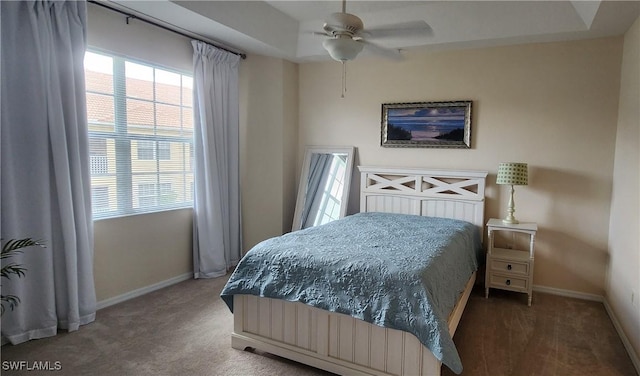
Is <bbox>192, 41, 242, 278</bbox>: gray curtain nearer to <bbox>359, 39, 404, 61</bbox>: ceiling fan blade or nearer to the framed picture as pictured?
the framed picture

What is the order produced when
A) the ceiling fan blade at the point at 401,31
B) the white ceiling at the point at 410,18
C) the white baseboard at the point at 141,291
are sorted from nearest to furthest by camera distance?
the ceiling fan blade at the point at 401,31, the white ceiling at the point at 410,18, the white baseboard at the point at 141,291

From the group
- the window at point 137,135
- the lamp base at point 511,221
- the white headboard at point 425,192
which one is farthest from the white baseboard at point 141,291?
the lamp base at point 511,221

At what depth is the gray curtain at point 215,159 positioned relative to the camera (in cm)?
401

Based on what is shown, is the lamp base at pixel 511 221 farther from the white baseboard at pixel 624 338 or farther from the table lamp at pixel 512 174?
the white baseboard at pixel 624 338

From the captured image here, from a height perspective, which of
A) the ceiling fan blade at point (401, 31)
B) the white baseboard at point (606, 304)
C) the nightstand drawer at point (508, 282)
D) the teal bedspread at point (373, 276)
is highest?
the ceiling fan blade at point (401, 31)

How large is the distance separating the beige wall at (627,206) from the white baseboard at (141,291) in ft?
12.9

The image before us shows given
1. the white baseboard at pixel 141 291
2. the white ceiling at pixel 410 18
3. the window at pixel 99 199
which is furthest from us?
the white baseboard at pixel 141 291

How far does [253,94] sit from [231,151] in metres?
0.79

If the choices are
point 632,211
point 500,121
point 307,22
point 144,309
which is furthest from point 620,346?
point 307,22

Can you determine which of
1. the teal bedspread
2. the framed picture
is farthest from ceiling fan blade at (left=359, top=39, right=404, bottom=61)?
the teal bedspread

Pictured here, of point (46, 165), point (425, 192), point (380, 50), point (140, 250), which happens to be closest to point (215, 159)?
point (140, 250)

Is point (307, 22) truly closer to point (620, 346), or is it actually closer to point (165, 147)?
point (165, 147)

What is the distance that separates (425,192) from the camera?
414 cm

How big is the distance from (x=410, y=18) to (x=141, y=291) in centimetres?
381
